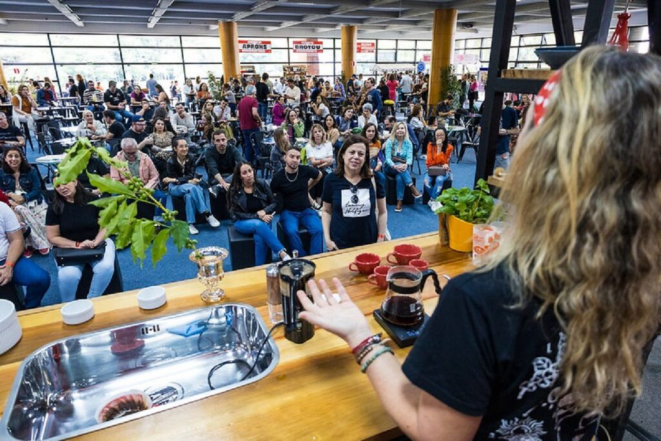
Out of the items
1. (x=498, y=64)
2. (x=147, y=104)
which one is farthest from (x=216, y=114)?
(x=498, y=64)

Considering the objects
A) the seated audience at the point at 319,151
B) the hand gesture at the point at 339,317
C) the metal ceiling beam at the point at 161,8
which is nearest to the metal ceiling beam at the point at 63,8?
the metal ceiling beam at the point at 161,8

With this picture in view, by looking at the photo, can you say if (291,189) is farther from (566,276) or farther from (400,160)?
(566,276)

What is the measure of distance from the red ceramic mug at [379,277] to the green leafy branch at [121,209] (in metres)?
0.77

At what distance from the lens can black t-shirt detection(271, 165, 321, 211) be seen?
12.5 ft

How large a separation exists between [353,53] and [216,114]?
9.79 m

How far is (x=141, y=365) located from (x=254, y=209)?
2320mm

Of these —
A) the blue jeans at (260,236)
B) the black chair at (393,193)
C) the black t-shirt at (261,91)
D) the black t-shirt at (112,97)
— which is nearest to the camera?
the blue jeans at (260,236)

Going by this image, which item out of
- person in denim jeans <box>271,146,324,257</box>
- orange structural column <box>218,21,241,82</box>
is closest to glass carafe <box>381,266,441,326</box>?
person in denim jeans <box>271,146,324,257</box>

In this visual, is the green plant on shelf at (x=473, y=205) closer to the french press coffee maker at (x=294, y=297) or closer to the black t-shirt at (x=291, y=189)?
the french press coffee maker at (x=294, y=297)

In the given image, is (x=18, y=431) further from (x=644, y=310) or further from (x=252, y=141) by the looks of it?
(x=252, y=141)

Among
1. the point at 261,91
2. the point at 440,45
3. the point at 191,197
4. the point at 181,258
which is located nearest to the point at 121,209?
the point at 181,258

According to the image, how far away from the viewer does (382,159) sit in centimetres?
585

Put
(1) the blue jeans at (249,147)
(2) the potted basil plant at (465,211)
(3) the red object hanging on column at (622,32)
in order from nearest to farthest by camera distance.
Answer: (3) the red object hanging on column at (622,32), (2) the potted basil plant at (465,211), (1) the blue jeans at (249,147)

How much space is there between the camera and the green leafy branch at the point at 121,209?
41.0 inches
